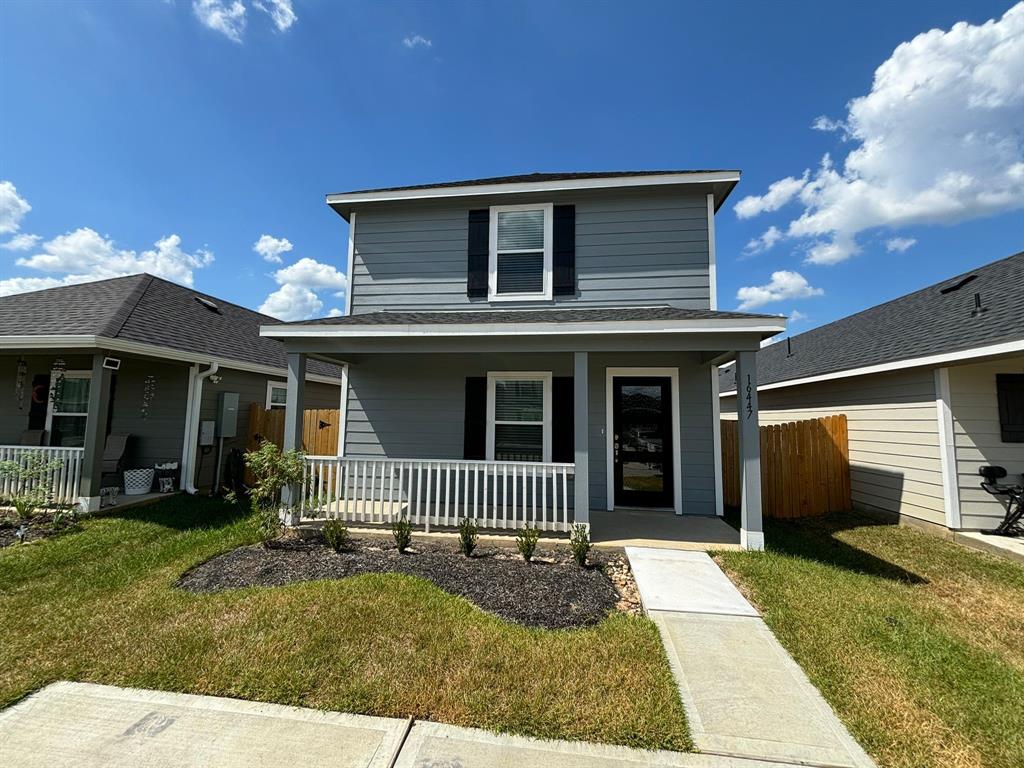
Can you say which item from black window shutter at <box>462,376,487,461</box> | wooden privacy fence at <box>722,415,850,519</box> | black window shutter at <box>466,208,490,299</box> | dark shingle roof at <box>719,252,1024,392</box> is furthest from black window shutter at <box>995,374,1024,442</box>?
black window shutter at <box>466,208,490,299</box>

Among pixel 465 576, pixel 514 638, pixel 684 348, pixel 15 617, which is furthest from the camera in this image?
pixel 684 348

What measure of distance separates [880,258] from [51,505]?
3257cm

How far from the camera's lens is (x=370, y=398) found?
7.29 m

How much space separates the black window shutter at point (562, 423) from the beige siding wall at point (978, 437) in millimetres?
5597

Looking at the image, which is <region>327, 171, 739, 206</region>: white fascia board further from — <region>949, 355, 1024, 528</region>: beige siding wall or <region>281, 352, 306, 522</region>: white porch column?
<region>949, 355, 1024, 528</region>: beige siding wall

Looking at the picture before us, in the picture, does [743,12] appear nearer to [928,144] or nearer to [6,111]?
[928,144]

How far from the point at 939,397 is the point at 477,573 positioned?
7254mm

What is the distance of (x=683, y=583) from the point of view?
420 centimetres

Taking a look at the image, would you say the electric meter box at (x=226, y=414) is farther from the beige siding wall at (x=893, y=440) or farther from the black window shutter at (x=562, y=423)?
the beige siding wall at (x=893, y=440)

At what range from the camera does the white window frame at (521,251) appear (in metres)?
7.01

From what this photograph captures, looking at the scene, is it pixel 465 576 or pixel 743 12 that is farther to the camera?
pixel 743 12

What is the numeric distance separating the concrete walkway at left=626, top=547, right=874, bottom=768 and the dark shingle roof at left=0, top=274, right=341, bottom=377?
8718 millimetres

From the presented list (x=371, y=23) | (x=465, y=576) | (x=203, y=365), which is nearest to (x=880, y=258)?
(x=371, y=23)

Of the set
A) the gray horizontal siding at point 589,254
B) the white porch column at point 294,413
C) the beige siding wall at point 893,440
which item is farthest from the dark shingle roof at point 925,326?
the white porch column at point 294,413
